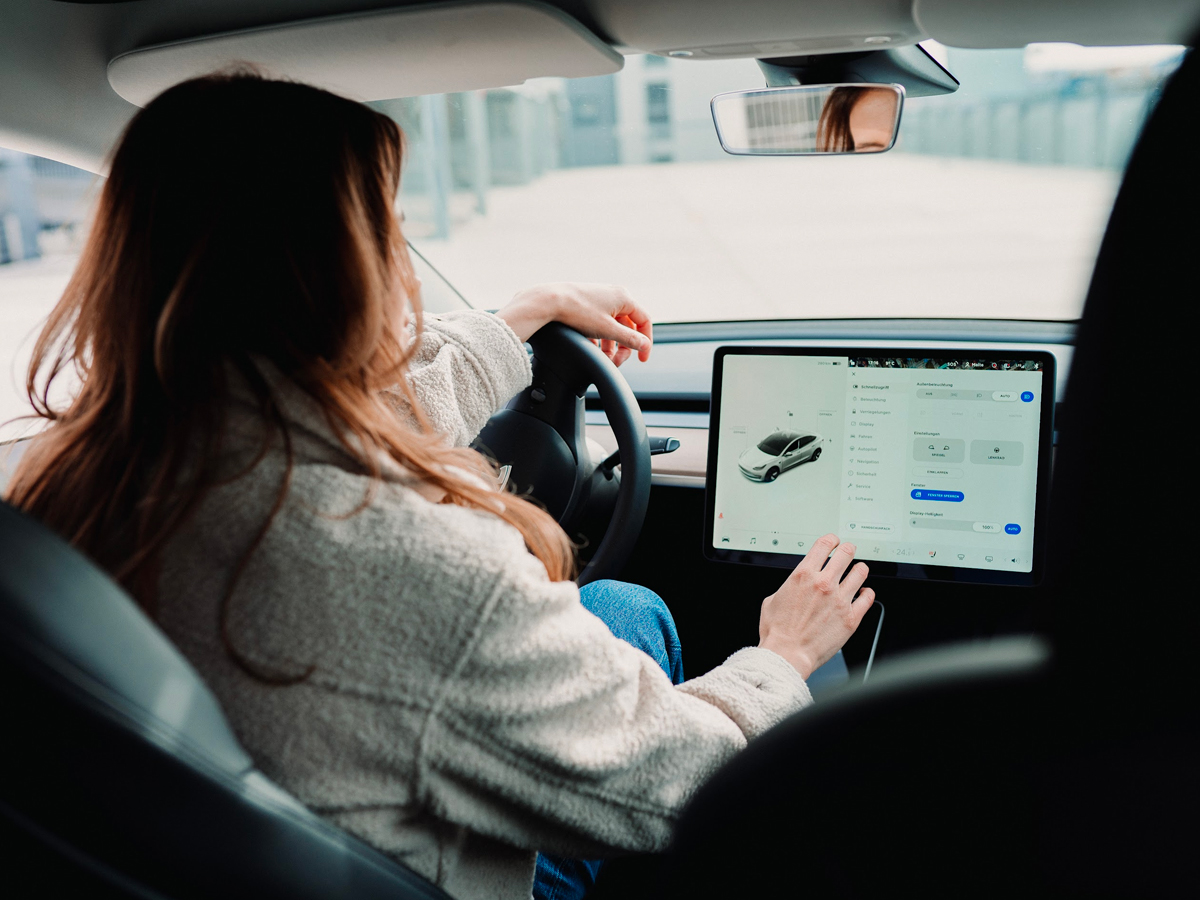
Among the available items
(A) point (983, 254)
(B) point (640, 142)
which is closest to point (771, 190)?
(B) point (640, 142)

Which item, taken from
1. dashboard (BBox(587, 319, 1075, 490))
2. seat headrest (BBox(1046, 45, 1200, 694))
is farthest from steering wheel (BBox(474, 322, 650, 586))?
seat headrest (BBox(1046, 45, 1200, 694))

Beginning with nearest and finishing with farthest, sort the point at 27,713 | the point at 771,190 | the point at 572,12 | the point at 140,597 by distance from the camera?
the point at 27,713, the point at 140,597, the point at 572,12, the point at 771,190

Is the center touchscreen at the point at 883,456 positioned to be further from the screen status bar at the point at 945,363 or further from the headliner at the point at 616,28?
the headliner at the point at 616,28

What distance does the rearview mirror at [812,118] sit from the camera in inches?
64.6

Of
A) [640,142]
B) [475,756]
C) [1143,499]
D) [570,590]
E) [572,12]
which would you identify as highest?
[640,142]

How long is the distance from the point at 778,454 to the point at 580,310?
0.43 metres

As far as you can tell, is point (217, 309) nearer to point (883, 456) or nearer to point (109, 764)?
point (109, 764)

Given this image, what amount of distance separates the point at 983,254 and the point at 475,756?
7.09 metres

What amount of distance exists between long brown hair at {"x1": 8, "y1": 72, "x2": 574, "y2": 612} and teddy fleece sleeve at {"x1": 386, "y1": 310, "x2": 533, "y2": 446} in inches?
18.7

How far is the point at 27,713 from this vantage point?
25.8 inches

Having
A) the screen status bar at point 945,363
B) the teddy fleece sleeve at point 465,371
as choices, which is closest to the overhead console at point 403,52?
the teddy fleece sleeve at point 465,371

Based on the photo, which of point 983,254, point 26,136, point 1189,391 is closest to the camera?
point 1189,391

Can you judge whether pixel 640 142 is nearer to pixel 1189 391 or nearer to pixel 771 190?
pixel 771 190

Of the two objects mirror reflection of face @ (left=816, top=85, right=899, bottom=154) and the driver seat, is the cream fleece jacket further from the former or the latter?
mirror reflection of face @ (left=816, top=85, right=899, bottom=154)
